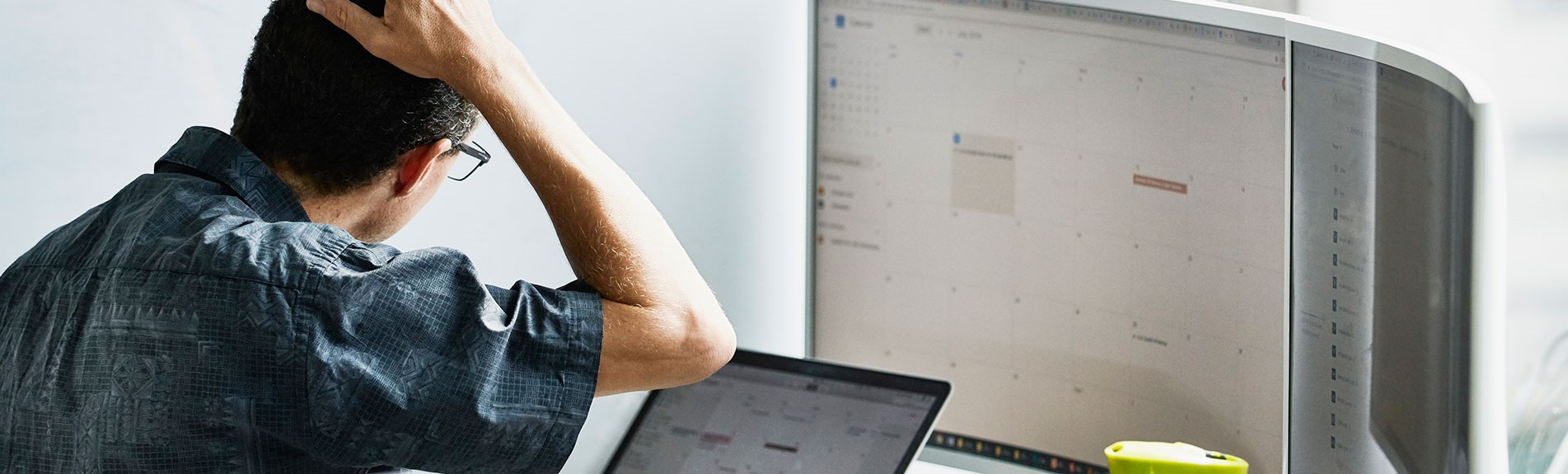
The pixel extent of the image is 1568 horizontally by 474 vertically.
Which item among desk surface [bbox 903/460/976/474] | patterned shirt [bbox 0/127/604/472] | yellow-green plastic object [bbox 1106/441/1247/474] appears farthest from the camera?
desk surface [bbox 903/460/976/474]

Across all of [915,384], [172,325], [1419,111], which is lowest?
[915,384]

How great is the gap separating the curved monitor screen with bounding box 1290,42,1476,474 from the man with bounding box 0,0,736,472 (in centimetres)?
41

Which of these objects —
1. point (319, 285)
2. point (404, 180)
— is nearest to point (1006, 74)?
point (404, 180)

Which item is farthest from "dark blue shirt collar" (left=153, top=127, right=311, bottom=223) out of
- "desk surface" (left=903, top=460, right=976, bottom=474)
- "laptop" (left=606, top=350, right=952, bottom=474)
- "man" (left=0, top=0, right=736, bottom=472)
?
"desk surface" (left=903, top=460, right=976, bottom=474)

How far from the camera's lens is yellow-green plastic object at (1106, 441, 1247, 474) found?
1.20 metres

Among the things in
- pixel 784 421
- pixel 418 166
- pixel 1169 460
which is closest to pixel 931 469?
pixel 784 421

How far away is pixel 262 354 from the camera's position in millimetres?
707

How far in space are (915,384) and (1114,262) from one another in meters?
0.23

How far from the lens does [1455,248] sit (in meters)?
0.77

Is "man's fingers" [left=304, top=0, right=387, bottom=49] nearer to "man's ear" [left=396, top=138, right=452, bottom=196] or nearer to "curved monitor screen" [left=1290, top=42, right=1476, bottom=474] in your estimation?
"man's ear" [left=396, top=138, right=452, bottom=196]

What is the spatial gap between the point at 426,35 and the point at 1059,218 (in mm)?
772

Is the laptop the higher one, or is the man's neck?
the man's neck

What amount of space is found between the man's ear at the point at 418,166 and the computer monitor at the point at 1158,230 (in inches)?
22.6

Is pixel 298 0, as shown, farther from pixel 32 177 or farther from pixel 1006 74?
pixel 1006 74
